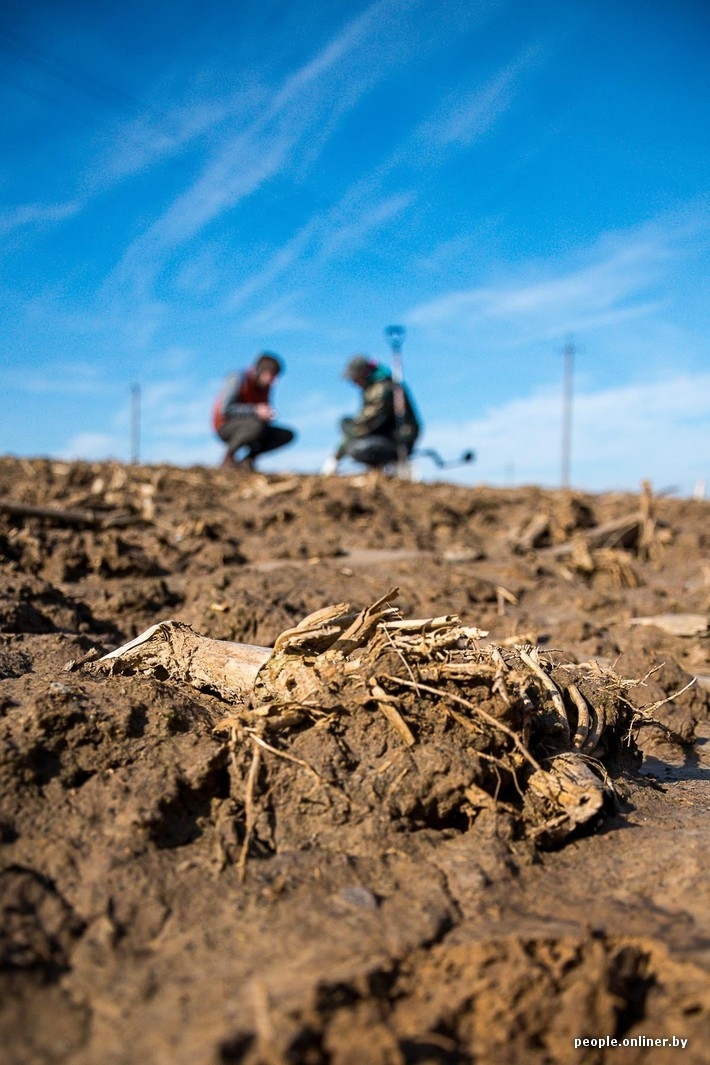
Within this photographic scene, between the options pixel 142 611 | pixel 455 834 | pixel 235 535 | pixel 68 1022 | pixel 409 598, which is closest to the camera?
pixel 68 1022

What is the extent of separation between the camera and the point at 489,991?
71.3 inches

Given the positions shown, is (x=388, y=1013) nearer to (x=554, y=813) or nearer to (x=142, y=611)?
(x=554, y=813)

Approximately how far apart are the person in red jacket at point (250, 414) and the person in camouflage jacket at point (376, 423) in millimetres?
1039

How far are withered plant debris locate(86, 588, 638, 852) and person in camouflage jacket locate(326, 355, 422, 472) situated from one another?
10.4m

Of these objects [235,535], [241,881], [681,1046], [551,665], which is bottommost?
[681,1046]

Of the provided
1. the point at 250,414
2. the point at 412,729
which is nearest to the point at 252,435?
the point at 250,414

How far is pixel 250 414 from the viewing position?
13117 mm

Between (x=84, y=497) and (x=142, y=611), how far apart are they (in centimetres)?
303

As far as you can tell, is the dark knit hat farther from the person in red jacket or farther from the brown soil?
the brown soil

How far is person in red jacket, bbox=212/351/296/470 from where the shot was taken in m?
13.0

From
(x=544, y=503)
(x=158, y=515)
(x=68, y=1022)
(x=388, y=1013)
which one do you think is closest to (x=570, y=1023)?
(x=388, y=1013)

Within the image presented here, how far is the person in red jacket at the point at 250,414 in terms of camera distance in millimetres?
12992

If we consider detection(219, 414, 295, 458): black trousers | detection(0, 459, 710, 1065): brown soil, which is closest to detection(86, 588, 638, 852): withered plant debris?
detection(0, 459, 710, 1065): brown soil

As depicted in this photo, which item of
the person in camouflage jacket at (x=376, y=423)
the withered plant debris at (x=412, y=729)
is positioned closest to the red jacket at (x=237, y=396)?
the person in camouflage jacket at (x=376, y=423)
